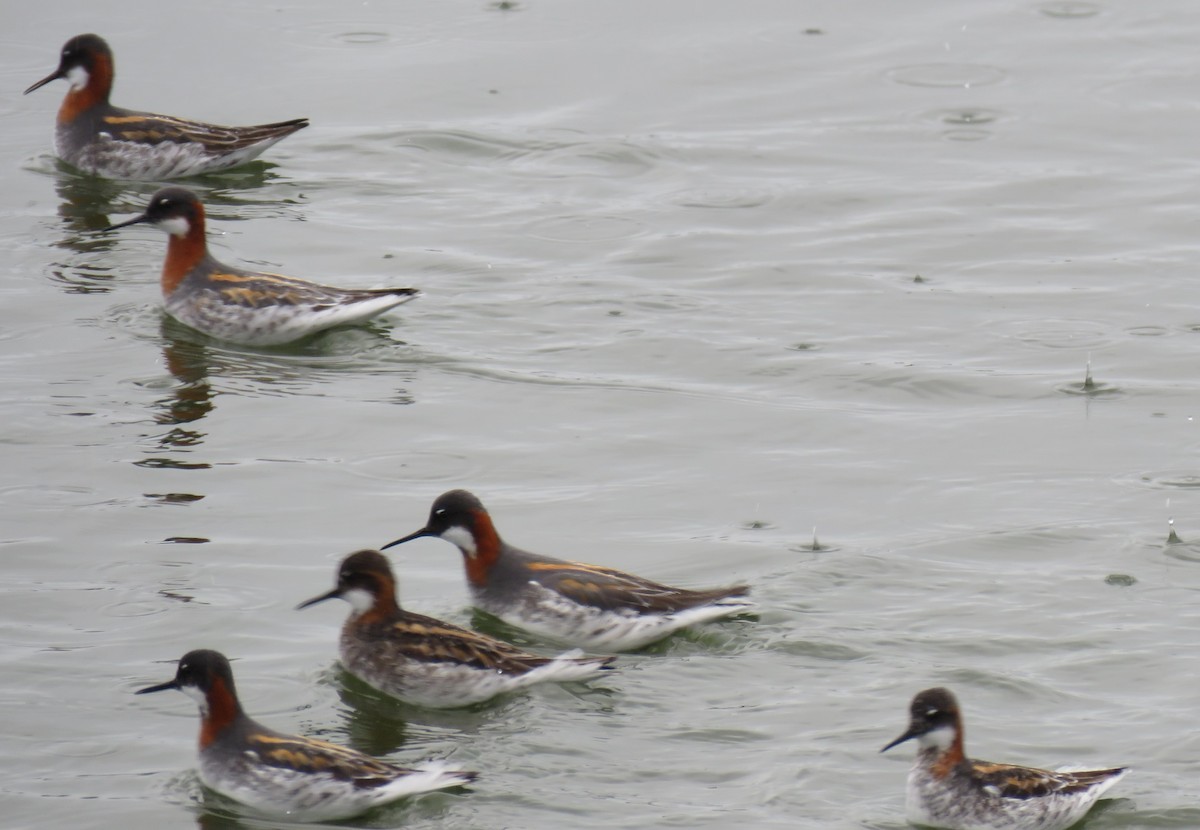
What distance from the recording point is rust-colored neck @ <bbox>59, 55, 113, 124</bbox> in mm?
20016

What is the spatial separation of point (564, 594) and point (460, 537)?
690mm

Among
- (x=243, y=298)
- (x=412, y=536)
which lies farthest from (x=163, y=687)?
(x=243, y=298)

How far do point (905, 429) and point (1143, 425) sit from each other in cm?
166

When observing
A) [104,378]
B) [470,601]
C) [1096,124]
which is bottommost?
[470,601]

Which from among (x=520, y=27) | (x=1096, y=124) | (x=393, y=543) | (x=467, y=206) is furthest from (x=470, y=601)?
(x=520, y=27)

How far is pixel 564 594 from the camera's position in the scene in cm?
1152

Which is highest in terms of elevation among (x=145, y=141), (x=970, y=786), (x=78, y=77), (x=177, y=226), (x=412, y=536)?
(x=78, y=77)

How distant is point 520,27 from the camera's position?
2361 centimetres

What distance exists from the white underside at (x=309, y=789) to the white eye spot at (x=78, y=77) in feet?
40.1

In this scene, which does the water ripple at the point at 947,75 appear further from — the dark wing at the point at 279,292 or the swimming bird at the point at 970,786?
the swimming bird at the point at 970,786

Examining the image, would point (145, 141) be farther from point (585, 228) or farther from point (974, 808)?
point (974, 808)

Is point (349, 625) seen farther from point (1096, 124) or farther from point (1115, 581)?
point (1096, 124)

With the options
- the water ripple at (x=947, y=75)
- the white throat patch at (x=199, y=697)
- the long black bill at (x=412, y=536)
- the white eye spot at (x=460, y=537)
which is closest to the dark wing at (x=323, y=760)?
the white throat patch at (x=199, y=697)

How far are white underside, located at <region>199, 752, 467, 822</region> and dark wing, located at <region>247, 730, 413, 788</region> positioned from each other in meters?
0.03
